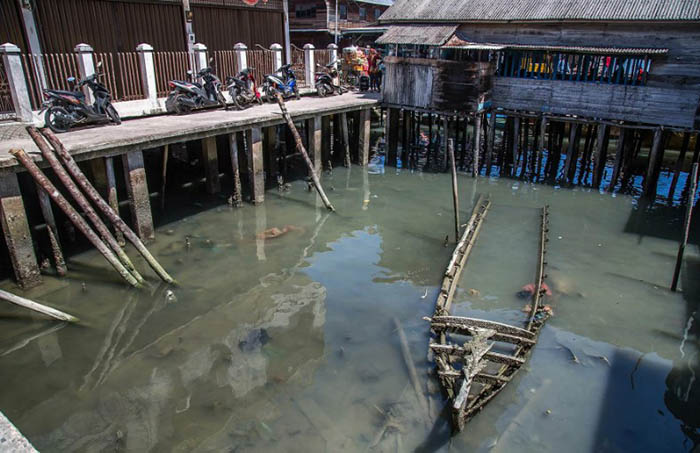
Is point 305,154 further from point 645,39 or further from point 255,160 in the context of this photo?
point 645,39

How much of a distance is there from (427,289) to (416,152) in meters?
10.8

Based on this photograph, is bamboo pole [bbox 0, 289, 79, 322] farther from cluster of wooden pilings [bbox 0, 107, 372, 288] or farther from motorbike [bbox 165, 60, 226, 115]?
motorbike [bbox 165, 60, 226, 115]

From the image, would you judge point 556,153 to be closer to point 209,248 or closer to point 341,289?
point 341,289

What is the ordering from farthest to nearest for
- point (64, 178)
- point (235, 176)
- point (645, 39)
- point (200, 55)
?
point (200, 55), point (645, 39), point (235, 176), point (64, 178)

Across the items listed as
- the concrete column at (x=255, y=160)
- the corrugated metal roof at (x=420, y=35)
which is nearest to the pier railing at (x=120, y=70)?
the concrete column at (x=255, y=160)

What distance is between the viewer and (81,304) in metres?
8.01

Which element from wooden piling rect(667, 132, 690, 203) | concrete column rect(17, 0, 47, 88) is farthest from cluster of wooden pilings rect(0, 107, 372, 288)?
wooden piling rect(667, 132, 690, 203)

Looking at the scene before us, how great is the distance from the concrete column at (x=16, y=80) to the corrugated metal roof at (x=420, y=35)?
10.0 m

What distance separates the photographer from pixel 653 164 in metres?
13.3

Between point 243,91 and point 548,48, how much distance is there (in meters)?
8.78

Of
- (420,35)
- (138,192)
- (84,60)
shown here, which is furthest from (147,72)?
(420,35)

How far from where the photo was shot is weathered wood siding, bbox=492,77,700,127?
1280cm

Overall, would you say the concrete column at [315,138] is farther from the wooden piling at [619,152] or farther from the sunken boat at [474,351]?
the wooden piling at [619,152]

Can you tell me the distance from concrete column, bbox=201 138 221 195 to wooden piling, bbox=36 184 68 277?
4385 millimetres
